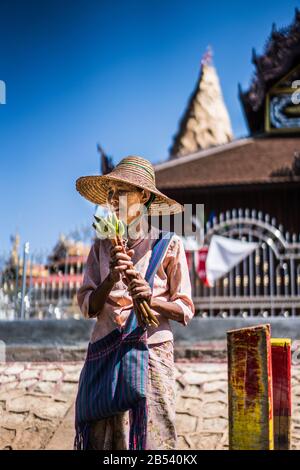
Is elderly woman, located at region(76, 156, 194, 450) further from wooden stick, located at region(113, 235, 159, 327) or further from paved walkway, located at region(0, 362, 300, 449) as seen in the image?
paved walkway, located at region(0, 362, 300, 449)

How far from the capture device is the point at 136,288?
2.44 m

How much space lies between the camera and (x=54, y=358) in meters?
6.78

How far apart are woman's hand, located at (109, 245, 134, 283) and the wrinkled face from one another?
27cm

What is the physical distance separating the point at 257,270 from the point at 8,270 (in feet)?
14.5

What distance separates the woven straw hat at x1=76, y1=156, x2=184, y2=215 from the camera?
2.73 metres

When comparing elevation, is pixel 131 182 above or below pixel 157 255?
above

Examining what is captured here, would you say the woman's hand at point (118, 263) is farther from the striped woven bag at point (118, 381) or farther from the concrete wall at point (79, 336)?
the concrete wall at point (79, 336)

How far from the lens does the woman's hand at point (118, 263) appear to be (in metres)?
2.46

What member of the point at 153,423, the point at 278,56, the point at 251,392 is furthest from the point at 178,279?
the point at 278,56

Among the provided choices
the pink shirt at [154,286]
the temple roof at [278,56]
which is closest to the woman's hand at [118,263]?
the pink shirt at [154,286]

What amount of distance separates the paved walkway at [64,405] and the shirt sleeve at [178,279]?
228 centimetres

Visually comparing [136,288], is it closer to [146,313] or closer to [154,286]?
→ [146,313]

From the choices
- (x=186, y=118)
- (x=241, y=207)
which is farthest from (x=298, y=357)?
(x=186, y=118)

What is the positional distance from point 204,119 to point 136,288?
23941 millimetres
